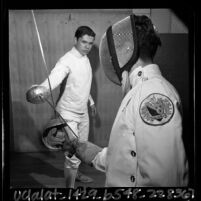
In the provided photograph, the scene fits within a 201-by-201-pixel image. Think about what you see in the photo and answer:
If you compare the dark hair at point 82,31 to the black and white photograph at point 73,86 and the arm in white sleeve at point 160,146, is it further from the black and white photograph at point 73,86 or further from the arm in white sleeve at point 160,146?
the arm in white sleeve at point 160,146

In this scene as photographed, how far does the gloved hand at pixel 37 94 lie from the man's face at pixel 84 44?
376 millimetres

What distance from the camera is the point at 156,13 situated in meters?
2.54

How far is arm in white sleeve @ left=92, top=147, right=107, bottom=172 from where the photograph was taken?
241 cm

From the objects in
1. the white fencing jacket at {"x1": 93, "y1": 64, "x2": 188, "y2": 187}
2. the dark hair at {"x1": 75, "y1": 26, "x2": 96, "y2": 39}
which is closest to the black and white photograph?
the dark hair at {"x1": 75, "y1": 26, "x2": 96, "y2": 39}

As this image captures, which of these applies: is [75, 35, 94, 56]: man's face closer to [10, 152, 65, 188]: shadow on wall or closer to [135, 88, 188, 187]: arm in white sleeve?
[135, 88, 188, 187]: arm in white sleeve

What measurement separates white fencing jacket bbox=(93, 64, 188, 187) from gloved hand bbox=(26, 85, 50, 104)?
55cm

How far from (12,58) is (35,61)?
161mm

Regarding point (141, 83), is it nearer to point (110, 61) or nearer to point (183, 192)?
point (110, 61)

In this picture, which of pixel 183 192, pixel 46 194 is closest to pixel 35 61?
pixel 46 194

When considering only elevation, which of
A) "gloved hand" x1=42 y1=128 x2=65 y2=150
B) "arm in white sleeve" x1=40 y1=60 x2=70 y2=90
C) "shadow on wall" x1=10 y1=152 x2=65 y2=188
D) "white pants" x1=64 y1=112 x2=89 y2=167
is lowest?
"shadow on wall" x1=10 y1=152 x2=65 y2=188

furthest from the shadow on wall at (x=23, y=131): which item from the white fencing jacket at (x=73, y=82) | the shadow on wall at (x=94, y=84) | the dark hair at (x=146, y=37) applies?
the dark hair at (x=146, y=37)
